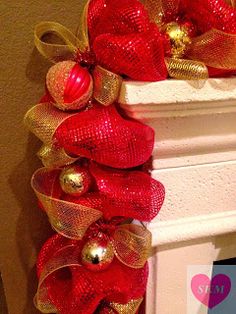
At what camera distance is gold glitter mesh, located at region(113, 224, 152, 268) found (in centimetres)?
52

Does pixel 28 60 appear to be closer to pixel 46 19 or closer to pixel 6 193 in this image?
pixel 46 19

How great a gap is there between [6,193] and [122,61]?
0.99ft

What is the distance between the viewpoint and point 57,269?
55 cm

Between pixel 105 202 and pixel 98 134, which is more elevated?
pixel 98 134

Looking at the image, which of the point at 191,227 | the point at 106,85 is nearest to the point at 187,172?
the point at 191,227

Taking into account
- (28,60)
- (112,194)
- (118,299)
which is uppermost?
(28,60)

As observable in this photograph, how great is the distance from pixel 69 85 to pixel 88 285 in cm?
29

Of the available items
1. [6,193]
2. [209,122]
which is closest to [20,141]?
[6,193]

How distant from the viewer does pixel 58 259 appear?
54 cm

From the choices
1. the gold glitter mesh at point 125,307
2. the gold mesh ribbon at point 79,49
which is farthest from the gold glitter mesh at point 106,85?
the gold glitter mesh at point 125,307

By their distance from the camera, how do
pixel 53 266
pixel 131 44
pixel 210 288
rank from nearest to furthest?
1. pixel 131 44
2. pixel 53 266
3. pixel 210 288

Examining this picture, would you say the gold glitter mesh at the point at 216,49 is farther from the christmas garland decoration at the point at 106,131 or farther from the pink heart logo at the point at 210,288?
the pink heart logo at the point at 210,288

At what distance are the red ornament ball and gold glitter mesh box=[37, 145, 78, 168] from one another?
2.6 inches

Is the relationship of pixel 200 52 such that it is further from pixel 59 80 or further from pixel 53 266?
pixel 53 266
